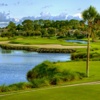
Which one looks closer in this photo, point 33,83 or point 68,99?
point 68,99

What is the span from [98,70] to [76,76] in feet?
30.5

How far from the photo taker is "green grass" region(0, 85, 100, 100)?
93.9 feet

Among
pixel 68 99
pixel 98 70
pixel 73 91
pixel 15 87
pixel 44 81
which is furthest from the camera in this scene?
pixel 98 70

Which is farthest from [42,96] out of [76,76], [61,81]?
[76,76]

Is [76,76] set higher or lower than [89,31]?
lower

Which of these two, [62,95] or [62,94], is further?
[62,94]

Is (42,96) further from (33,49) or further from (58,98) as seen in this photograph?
(33,49)

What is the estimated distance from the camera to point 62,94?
3005 cm

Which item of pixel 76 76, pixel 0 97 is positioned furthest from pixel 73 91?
pixel 76 76

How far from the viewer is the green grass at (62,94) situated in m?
28.6

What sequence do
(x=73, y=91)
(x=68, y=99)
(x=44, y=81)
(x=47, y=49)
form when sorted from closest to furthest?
(x=68, y=99) < (x=73, y=91) < (x=44, y=81) < (x=47, y=49)

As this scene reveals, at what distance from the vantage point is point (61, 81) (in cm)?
4050

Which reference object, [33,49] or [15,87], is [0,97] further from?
[33,49]

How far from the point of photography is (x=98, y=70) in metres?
51.5
